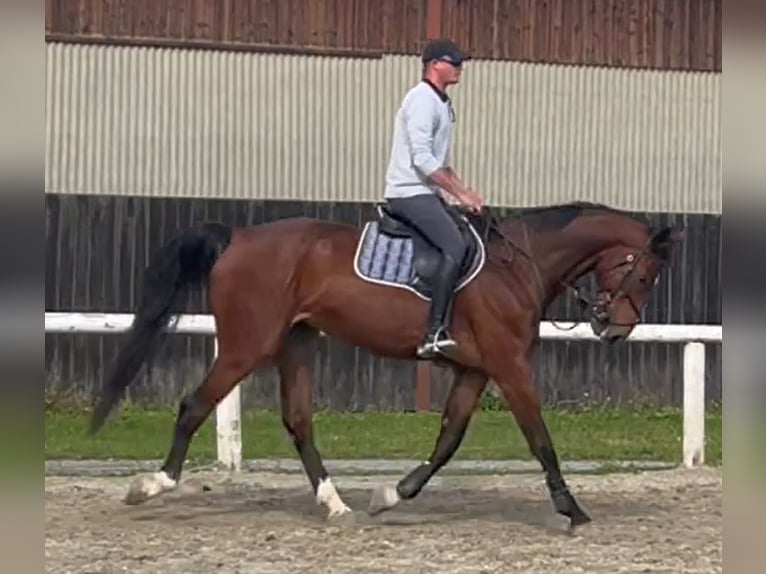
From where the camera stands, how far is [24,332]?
1.29 m

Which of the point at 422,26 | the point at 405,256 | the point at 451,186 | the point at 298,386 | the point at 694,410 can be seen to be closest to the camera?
the point at 451,186

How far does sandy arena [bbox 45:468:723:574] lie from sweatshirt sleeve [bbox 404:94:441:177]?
6.84ft

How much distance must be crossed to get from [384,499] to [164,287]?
1878mm

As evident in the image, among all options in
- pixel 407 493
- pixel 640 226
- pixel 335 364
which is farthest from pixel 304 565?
pixel 335 364

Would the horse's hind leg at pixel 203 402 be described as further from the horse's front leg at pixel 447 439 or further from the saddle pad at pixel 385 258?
the horse's front leg at pixel 447 439

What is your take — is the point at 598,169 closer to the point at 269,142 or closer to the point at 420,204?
the point at 269,142

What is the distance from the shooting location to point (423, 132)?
26.6ft

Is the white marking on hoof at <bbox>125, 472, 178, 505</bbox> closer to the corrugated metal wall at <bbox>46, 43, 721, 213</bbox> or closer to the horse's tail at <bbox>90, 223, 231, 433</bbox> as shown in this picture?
the horse's tail at <bbox>90, 223, 231, 433</bbox>

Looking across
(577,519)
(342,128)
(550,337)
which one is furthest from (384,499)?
(342,128)

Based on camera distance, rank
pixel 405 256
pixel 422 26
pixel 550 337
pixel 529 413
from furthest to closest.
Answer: pixel 422 26, pixel 550 337, pixel 405 256, pixel 529 413

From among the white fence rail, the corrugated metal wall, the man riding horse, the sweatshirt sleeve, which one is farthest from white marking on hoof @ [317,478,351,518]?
the corrugated metal wall

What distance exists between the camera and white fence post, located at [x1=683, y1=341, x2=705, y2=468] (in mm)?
11477

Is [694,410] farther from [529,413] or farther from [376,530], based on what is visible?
[376,530]

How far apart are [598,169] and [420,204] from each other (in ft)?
35.3
